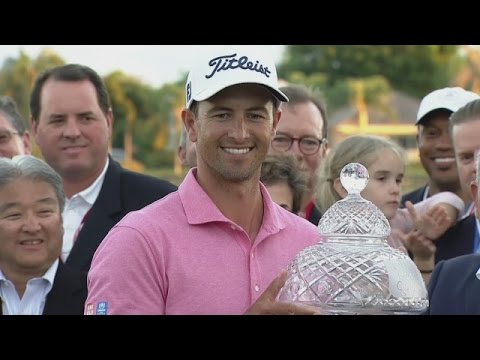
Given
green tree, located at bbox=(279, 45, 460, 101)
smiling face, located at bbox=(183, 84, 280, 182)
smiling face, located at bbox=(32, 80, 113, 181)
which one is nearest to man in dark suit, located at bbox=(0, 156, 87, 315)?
smiling face, located at bbox=(32, 80, 113, 181)

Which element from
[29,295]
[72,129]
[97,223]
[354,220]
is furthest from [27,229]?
[354,220]

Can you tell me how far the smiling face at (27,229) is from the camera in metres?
4.14

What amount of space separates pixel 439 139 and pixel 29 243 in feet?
6.69

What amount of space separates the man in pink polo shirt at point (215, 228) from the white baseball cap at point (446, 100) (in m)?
1.94

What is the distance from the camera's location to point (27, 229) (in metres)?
4.13

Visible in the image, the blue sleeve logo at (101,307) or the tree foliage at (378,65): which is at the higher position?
the tree foliage at (378,65)

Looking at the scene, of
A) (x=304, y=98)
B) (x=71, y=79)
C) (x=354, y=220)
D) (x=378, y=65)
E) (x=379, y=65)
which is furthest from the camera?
(x=379, y=65)

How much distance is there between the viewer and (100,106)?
4992 millimetres

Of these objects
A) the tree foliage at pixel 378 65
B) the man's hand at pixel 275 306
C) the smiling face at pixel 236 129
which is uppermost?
the tree foliage at pixel 378 65

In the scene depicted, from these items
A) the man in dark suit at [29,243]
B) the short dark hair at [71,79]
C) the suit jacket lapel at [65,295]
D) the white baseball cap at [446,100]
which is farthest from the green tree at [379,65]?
the suit jacket lapel at [65,295]

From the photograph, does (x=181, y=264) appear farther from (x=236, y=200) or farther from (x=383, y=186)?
(x=383, y=186)

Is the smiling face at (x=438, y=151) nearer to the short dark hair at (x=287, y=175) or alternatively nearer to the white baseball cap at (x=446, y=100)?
the white baseball cap at (x=446, y=100)
